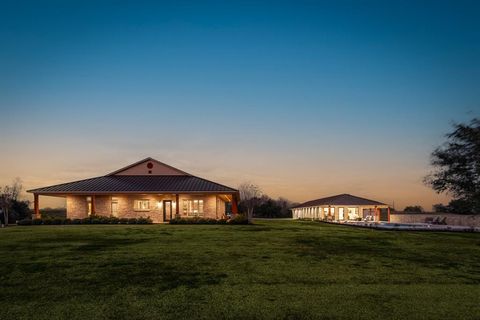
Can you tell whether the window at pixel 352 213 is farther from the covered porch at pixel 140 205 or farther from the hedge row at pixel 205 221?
the hedge row at pixel 205 221

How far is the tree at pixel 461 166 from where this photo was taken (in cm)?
1961

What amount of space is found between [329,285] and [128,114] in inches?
1046

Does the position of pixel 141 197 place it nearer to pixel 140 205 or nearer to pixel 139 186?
pixel 140 205

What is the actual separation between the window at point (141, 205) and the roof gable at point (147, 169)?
3.24 meters

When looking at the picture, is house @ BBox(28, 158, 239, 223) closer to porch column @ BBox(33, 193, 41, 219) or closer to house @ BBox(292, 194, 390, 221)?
porch column @ BBox(33, 193, 41, 219)

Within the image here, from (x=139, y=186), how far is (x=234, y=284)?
2431 cm

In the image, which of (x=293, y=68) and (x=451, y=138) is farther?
(x=293, y=68)

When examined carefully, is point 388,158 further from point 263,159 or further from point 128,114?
point 128,114

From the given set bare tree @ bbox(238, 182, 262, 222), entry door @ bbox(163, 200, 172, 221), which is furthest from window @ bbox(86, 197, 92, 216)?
bare tree @ bbox(238, 182, 262, 222)

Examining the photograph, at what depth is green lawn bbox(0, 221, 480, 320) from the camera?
4855 mm

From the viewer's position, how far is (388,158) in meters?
39.0

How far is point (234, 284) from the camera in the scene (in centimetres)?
637

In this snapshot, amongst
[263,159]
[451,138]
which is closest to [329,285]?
[451,138]

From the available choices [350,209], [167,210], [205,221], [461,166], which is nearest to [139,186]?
[167,210]
